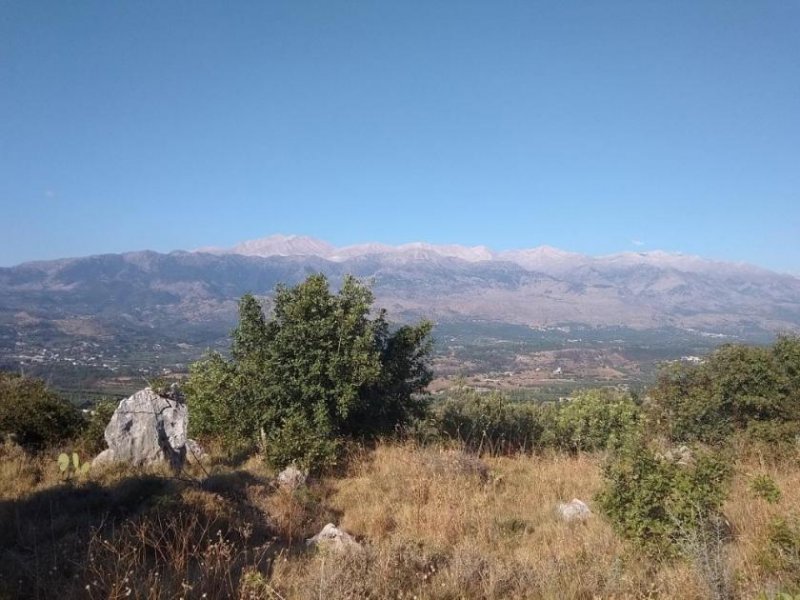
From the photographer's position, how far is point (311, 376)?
10.8 m

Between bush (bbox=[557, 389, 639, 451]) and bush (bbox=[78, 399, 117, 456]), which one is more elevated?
bush (bbox=[78, 399, 117, 456])

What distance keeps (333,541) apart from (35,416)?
8361mm

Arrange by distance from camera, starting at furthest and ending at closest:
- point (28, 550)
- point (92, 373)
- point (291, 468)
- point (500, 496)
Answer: point (92, 373)
point (291, 468)
point (500, 496)
point (28, 550)

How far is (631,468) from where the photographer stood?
5781mm

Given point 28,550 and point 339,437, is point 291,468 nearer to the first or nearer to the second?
point 339,437

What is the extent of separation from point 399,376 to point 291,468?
4.25 metres

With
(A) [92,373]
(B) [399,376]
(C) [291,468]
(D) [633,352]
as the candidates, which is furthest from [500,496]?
(D) [633,352]

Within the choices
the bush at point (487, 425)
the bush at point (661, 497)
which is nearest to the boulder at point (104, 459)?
the bush at point (487, 425)

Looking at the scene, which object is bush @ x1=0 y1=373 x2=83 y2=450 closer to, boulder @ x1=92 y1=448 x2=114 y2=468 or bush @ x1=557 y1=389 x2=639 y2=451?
boulder @ x1=92 y1=448 x2=114 y2=468

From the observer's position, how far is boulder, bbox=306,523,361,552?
17.6ft

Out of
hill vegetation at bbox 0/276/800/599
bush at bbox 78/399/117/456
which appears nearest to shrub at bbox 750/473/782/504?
hill vegetation at bbox 0/276/800/599

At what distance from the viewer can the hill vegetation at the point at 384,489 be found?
455cm

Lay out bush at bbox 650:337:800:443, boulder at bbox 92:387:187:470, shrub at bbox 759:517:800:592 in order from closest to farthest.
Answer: shrub at bbox 759:517:800:592, boulder at bbox 92:387:187:470, bush at bbox 650:337:800:443

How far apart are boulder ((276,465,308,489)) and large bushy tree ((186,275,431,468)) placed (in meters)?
0.56
